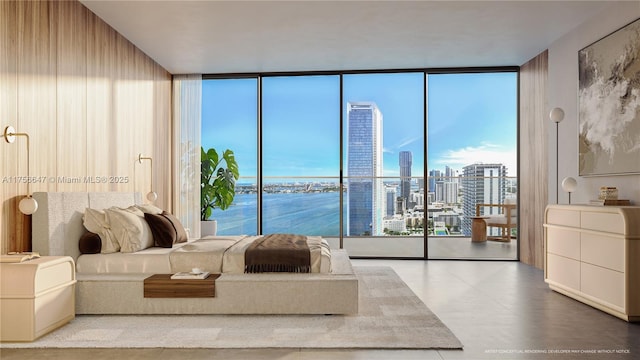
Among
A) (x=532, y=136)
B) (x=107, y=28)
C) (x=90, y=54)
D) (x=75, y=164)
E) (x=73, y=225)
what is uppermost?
(x=107, y=28)

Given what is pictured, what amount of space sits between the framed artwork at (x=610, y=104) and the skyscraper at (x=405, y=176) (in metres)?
2.69

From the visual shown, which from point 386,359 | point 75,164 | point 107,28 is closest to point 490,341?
point 386,359

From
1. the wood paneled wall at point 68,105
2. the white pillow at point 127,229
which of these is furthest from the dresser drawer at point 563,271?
the wood paneled wall at point 68,105

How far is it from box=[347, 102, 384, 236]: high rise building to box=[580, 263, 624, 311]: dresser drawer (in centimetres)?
345

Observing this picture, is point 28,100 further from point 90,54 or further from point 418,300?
point 418,300

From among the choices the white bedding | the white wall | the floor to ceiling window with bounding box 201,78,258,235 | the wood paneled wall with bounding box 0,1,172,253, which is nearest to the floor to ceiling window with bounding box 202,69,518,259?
the floor to ceiling window with bounding box 201,78,258,235

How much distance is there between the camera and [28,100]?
3.61m

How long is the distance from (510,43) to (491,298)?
3009mm

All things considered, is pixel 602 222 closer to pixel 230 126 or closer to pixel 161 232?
pixel 161 232

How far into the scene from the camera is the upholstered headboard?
3654mm

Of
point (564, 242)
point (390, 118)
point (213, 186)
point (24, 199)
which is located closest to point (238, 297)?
point (24, 199)

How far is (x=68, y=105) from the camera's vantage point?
4176mm

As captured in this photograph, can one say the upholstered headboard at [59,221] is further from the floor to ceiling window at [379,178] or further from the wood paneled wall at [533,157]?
the wood paneled wall at [533,157]

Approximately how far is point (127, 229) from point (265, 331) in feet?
5.45
